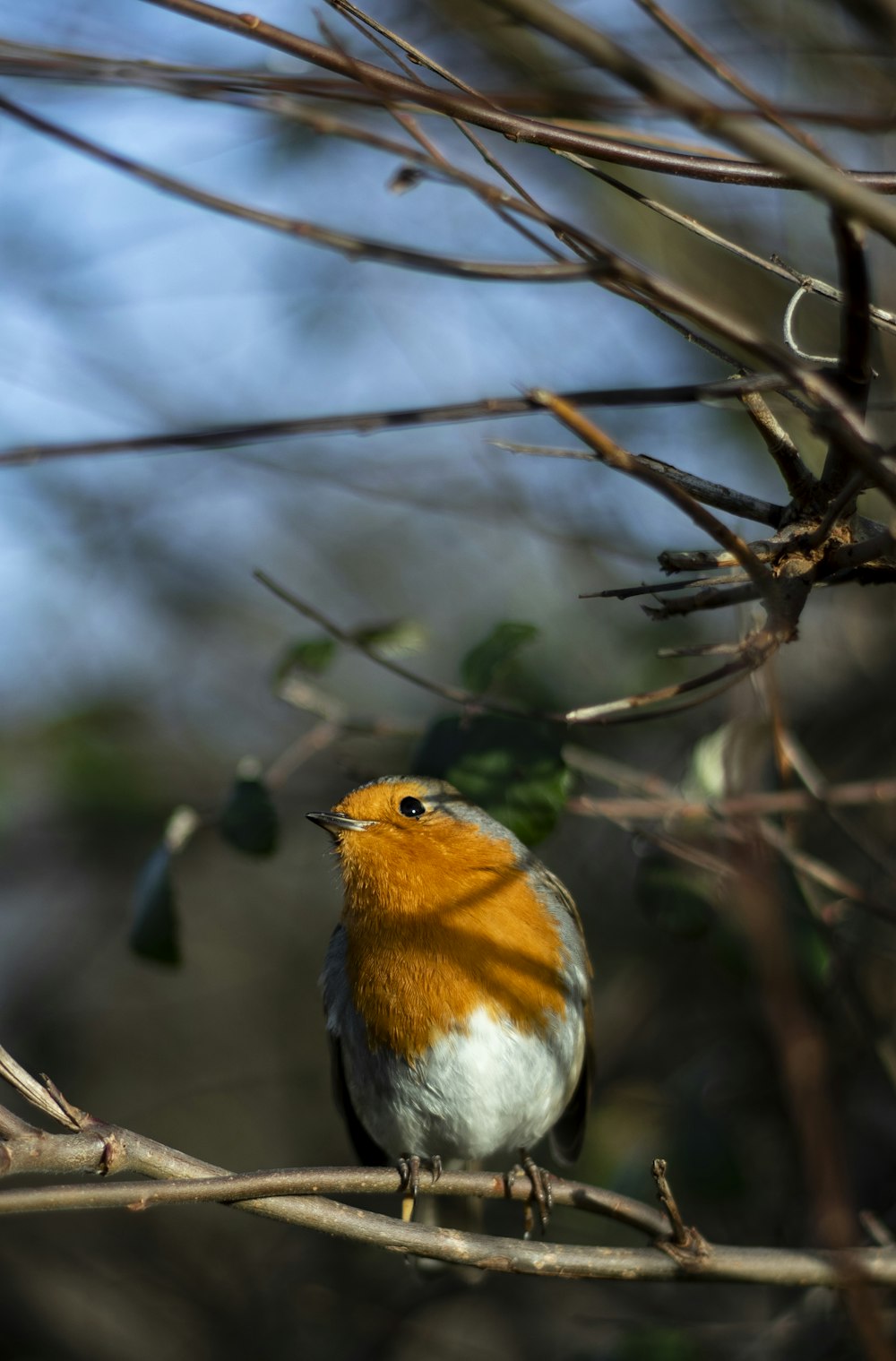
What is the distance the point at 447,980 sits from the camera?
2.90m

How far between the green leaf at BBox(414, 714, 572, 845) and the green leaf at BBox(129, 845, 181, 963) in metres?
0.73

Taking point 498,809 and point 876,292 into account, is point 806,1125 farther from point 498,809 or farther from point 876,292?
point 876,292

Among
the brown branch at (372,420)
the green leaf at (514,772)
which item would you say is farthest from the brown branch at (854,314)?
the green leaf at (514,772)

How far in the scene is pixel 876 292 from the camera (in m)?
3.95

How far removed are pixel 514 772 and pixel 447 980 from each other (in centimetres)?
59

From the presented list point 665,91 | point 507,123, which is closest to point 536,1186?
point 507,123

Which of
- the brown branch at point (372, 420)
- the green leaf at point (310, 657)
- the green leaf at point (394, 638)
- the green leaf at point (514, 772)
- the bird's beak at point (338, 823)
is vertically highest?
the brown branch at point (372, 420)

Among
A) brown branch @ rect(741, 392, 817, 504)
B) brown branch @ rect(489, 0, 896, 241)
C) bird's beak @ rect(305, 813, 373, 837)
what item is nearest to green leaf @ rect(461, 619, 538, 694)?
bird's beak @ rect(305, 813, 373, 837)

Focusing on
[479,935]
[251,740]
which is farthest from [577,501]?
[251,740]

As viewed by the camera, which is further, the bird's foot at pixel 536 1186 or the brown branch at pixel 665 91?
the bird's foot at pixel 536 1186

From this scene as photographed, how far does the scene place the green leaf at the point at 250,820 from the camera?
9.28ft

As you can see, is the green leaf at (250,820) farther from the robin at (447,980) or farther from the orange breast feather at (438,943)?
the orange breast feather at (438,943)

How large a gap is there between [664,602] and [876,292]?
2760 mm

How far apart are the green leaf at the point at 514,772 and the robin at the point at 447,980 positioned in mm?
361
